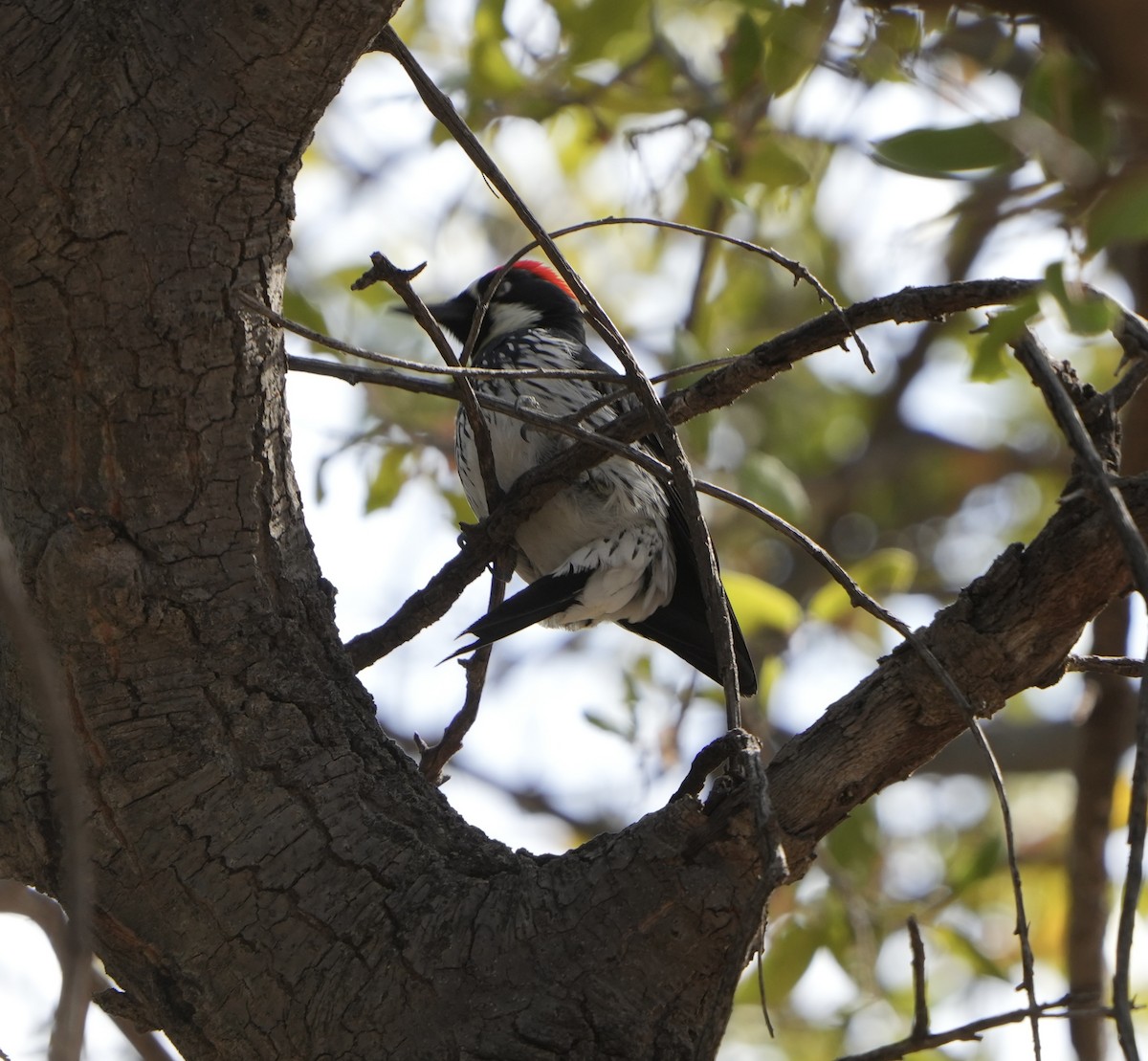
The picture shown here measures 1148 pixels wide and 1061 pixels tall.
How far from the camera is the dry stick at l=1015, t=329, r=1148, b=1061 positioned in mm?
1258

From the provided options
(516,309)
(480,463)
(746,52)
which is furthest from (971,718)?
(516,309)

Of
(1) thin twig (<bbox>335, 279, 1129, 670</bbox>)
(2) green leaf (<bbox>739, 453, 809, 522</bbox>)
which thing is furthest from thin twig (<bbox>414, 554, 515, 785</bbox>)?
(2) green leaf (<bbox>739, 453, 809, 522</bbox>)

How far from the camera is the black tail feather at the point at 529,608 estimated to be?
2902 mm

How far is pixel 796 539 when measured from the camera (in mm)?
2135

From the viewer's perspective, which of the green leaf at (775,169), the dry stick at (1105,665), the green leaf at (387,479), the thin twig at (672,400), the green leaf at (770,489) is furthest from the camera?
the green leaf at (387,479)

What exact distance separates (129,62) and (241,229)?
267mm

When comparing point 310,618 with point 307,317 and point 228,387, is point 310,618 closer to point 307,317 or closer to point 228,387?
point 228,387

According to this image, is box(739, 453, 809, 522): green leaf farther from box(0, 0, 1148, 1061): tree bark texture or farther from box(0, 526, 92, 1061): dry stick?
box(0, 526, 92, 1061): dry stick

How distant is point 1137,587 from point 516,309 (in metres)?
3.65

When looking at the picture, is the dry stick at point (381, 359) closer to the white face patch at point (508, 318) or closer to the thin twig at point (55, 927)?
the thin twig at point (55, 927)

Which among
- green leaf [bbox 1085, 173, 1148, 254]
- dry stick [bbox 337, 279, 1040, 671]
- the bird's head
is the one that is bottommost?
green leaf [bbox 1085, 173, 1148, 254]

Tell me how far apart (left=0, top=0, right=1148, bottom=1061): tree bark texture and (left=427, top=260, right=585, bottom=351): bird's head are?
9.17 ft

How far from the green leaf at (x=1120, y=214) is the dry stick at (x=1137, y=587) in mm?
453

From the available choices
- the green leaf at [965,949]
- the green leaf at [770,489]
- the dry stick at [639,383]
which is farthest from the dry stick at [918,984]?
the green leaf at [770,489]
